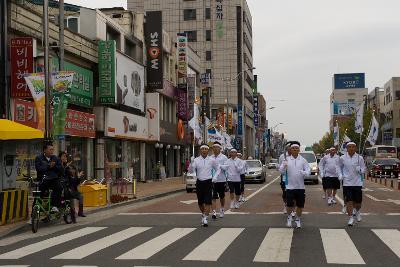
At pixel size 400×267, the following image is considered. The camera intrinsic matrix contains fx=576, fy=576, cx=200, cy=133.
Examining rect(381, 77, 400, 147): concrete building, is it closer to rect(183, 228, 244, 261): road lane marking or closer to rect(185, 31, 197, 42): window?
rect(185, 31, 197, 42): window

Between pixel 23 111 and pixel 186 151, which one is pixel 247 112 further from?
pixel 23 111

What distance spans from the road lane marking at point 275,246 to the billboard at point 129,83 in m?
21.6

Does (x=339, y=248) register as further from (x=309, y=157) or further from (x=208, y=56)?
(x=208, y=56)

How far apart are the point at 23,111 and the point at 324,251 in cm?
1558

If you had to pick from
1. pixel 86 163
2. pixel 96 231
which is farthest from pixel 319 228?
pixel 86 163

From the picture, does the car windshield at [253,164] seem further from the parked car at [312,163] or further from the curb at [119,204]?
the curb at [119,204]

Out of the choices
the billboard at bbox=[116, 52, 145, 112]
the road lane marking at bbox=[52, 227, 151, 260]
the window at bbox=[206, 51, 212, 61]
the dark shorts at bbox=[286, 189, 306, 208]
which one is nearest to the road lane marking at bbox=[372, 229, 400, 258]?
the dark shorts at bbox=[286, 189, 306, 208]


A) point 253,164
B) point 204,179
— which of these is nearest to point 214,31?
point 253,164

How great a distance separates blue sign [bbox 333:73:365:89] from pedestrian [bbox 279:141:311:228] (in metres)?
133

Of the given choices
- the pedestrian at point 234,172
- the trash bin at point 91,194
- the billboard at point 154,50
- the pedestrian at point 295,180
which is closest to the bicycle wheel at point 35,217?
the pedestrian at point 295,180

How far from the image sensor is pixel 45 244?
1062 centimetres

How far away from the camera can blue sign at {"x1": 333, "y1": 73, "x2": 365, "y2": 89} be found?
14162cm

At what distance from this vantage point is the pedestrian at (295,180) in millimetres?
12586

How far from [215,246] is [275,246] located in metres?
1.04
